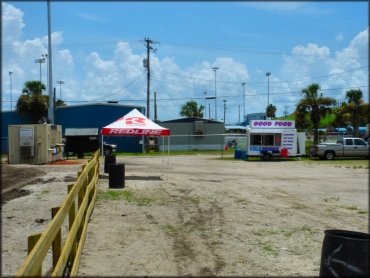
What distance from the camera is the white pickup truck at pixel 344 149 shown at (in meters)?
38.2

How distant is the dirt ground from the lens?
692 centimetres

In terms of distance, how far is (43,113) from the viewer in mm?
55844

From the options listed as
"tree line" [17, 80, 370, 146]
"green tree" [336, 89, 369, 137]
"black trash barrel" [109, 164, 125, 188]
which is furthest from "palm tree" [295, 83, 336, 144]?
"black trash barrel" [109, 164, 125, 188]

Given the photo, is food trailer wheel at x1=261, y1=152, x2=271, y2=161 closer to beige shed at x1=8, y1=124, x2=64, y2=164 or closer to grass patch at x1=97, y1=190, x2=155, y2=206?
beige shed at x1=8, y1=124, x2=64, y2=164

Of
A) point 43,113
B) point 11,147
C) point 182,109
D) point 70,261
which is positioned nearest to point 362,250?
point 70,261

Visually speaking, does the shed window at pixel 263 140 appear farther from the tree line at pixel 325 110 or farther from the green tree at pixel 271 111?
the green tree at pixel 271 111

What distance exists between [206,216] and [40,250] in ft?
25.4

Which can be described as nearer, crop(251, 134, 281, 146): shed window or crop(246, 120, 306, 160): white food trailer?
crop(246, 120, 306, 160): white food trailer

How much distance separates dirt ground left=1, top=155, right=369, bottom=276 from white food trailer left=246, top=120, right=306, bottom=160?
21.3 metres

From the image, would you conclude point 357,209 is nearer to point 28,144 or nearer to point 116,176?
point 116,176

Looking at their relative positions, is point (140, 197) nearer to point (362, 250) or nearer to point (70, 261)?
Answer: point (70, 261)

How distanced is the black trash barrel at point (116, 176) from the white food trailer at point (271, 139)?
78.7ft

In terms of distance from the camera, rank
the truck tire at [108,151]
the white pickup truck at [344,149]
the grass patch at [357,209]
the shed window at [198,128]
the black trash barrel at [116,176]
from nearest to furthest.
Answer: the grass patch at [357,209]
the black trash barrel at [116,176]
the white pickup truck at [344,149]
the truck tire at [108,151]
the shed window at [198,128]

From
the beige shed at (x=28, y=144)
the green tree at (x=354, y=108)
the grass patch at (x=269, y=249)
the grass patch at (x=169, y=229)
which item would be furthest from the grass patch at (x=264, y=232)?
the green tree at (x=354, y=108)
